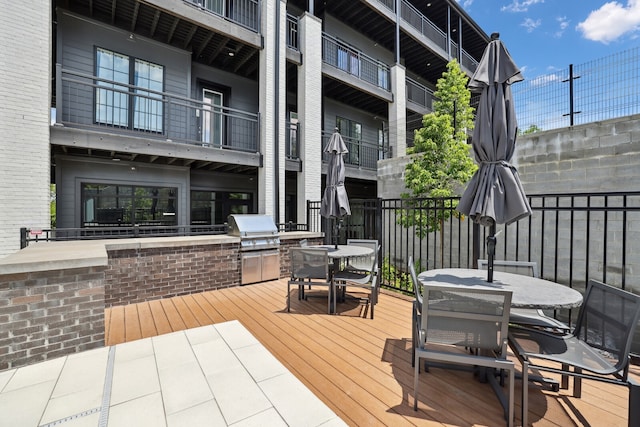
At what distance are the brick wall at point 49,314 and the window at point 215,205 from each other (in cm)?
633

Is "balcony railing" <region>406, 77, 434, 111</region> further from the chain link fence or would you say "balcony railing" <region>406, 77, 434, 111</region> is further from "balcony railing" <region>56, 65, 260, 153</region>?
"balcony railing" <region>56, 65, 260, 153</region>

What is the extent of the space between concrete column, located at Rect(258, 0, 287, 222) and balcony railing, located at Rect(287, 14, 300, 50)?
101cm

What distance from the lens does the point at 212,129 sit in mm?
8719

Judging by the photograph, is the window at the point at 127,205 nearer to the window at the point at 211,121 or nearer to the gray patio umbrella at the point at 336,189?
the window at the point at 211,121

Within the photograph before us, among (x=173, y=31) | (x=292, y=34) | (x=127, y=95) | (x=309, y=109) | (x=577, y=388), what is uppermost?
(x=292, y=34)

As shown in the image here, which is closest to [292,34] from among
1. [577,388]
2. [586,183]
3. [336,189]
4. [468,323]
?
[336,189]

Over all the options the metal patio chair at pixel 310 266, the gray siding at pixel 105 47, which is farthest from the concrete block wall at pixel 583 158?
the gray siding at pixel 105 47

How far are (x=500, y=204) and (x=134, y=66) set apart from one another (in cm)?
947

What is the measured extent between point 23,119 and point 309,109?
6831mm

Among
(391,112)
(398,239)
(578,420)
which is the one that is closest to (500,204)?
(578,420)

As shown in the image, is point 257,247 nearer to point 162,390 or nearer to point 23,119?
point 162,390

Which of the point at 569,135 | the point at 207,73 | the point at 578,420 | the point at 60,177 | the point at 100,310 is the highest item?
the point at 207,73

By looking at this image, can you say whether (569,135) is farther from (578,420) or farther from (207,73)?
(207,73)

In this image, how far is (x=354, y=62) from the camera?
12.3 m
